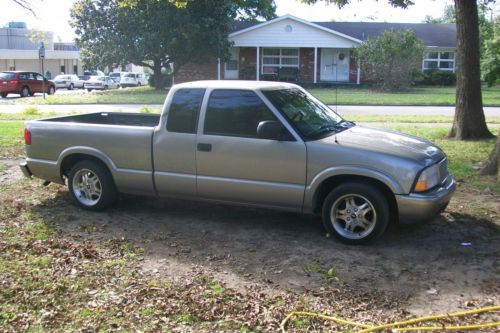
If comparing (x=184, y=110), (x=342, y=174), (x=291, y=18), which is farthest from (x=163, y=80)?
(x=342, y=174)

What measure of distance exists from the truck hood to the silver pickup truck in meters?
0.01

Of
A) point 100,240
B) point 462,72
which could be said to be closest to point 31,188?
point 100,240

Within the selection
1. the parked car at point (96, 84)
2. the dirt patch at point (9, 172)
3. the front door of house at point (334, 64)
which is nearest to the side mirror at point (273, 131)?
the dirt patch at point (9, 172)

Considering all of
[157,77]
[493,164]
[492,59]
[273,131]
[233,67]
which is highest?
[233,67]

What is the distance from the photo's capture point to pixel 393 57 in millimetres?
32719

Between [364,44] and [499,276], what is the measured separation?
30.9 metres

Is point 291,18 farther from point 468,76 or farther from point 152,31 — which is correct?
point 468,76

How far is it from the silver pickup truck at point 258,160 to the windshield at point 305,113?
0.06 ft

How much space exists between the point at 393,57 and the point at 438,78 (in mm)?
7758

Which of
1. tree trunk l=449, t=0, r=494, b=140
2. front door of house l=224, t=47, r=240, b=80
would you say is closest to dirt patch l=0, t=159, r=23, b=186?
tree trunk l=449, t=0, r=494, b=140

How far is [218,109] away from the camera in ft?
20.1

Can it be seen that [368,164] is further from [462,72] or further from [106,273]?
[462,72]

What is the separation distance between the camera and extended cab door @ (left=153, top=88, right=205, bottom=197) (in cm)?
619

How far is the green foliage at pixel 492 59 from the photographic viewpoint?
29984mm
